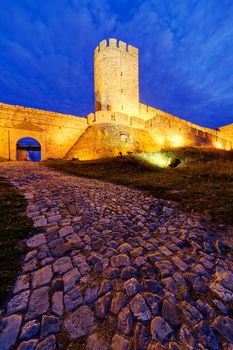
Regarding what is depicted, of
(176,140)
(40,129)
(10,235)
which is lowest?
(10,235)

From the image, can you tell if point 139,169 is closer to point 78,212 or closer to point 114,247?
point 78,212

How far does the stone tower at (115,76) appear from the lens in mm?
25438

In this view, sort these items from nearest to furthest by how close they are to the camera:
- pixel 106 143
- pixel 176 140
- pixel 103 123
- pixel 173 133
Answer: pixel 106 143
pixel 103 123
pixel 173 133
pixel 176 140

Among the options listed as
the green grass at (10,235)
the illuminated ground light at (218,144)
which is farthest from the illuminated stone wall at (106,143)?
the illuminated ground light at (218,144)

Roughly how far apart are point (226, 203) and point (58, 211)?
13.2ft

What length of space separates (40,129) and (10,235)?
21.2 m

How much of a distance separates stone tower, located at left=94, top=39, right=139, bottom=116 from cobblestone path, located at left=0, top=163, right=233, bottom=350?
2607 cm

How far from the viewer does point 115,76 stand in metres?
25.8

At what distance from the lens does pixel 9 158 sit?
18.8 meters

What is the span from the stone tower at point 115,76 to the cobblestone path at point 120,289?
2607 centimetres

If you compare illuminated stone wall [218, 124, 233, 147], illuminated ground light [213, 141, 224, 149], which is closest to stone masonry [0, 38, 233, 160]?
illuminated ground light [213, 141, 224, 149]

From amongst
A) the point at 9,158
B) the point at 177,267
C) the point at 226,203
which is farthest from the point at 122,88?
the point at 177,267

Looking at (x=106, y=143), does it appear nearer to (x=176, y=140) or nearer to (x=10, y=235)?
(x=176, y=140)

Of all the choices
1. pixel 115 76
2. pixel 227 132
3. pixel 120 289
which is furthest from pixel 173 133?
pixel 120 289
